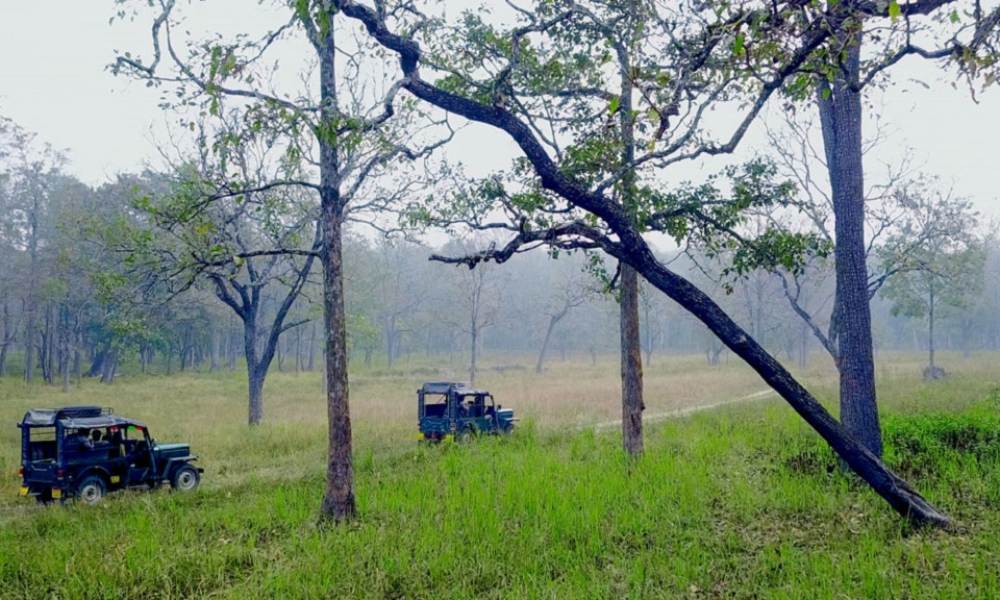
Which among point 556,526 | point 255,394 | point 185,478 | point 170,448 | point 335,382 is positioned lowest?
point 185,478

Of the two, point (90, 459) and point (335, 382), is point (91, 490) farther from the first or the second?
point (335, 382)

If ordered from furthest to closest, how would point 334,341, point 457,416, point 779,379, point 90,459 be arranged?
point 457,416 < point 90,459 < point 334,341 < point 779,379

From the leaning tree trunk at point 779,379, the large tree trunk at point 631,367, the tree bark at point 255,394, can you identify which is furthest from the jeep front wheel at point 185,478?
the leaning tree trunk at point 779,379

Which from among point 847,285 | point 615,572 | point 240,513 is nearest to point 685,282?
point 615,572

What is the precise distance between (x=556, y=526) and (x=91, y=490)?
9.05 metres

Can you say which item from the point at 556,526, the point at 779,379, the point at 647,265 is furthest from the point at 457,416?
the point at 779,379

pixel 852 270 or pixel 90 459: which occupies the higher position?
pixel 852 270

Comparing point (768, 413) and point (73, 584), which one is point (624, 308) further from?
point (73, 584)

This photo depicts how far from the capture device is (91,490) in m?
11.3

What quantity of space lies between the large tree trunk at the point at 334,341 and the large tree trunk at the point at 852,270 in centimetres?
770

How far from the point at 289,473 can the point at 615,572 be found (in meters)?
8.15

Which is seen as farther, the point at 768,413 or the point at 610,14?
the point at 768,413

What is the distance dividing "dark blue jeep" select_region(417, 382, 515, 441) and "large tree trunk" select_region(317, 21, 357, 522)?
6200mm

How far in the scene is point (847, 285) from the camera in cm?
996
